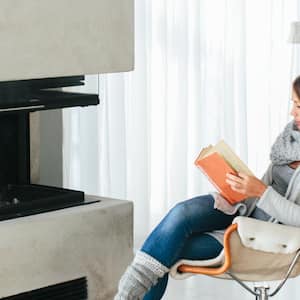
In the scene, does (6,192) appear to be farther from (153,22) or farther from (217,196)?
(153,22)

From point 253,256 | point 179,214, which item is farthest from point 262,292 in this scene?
point 179,214

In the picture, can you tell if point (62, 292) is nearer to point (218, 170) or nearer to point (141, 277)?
point (141, 277)

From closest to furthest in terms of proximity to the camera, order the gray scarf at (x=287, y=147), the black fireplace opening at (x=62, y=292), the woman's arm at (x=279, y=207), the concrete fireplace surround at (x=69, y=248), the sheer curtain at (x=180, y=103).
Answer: the woman's arm at (x=279, y=207) → the gray scarf at (x=287, y=147) → the concrete fireplace surround at (x=69, y=248) → the black fireplace opening at (x=62, y=292) → the sheer curtain at (x=180, y=103)

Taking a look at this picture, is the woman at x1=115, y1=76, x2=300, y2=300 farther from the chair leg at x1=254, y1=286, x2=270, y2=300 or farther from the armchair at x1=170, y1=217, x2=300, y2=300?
the chair leg at x1=254, y1=286, x2=270, y2=300

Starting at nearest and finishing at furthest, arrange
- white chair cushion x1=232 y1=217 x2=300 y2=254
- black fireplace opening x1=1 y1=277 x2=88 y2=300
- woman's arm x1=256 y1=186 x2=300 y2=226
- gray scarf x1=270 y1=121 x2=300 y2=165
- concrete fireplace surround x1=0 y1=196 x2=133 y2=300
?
white chair cushion x1=232 y1=217 x2=300 y2=254 → woman's arm x1=256 y1=186 x2=300 y2=226 → gray scarf x1=270 y1=121 x2=300 y2=165 → concrete fireplace surround x1=0 y1=196 x2=133 y2=300 → black fireplace opening x1=1 y1=277 x2=88 y2=300

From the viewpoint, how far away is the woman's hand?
3.49 meters

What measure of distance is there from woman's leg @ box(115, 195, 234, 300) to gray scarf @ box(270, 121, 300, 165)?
397 mm

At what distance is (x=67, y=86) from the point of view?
163 inches

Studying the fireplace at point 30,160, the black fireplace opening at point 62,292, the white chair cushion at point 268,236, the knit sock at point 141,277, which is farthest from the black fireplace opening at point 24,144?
the white chair cushion at point 268,236

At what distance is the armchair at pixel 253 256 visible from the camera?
331 centimetres

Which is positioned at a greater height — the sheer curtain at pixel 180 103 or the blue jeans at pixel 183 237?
the sheer curtain at pixel 180 103

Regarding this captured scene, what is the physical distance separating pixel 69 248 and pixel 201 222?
0.67 metres

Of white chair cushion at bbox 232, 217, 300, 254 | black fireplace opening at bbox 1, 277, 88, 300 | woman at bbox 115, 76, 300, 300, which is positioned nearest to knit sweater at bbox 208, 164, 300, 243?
woman at bbox 115, 76, 300, 300

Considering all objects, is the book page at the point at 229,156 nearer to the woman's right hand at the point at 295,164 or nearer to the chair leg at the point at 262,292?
the woman's right hand at the point at 295,164
